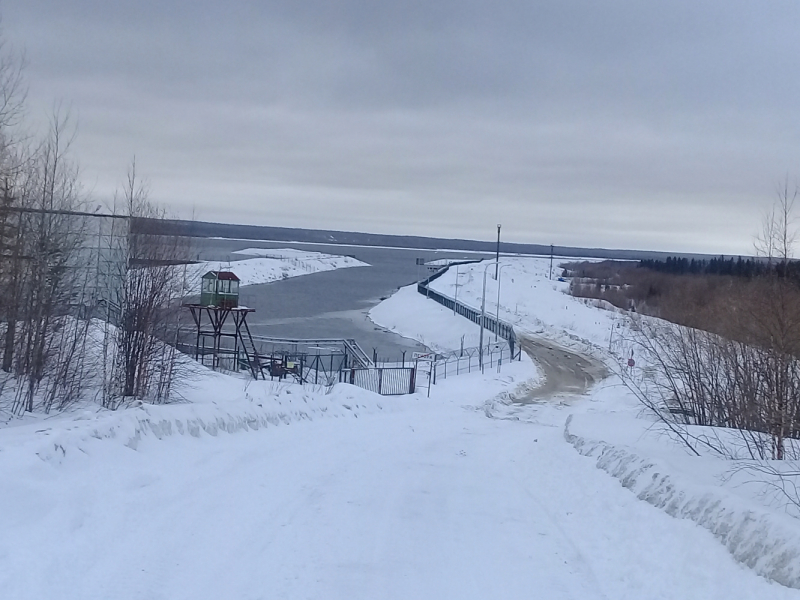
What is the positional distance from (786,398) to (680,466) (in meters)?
5.91

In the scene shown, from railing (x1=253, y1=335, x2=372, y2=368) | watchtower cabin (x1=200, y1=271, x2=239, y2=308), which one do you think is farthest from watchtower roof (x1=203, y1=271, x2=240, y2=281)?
railing (x1=253, y1=335, x2=372, y2=368)

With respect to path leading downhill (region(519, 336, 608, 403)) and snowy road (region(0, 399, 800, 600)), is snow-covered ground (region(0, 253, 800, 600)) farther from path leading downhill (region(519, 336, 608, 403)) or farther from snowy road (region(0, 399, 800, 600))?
path leading downhill (region(519, 336, 608, 403))

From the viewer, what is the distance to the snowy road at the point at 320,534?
6.43 meters

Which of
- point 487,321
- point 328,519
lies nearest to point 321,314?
point 487,321

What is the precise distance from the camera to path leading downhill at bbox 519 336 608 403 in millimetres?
37781

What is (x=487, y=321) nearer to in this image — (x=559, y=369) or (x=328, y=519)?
(x=559, y=369)

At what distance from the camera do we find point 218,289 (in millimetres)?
40094

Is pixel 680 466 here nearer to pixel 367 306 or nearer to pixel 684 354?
pixel 684 354

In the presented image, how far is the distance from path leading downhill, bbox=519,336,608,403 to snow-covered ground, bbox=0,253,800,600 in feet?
74.6

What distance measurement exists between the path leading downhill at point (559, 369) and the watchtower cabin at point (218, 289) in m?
16.1

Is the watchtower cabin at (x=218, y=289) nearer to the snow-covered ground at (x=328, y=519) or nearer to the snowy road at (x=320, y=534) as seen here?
the snow-covered ground at (x=328, y=519)

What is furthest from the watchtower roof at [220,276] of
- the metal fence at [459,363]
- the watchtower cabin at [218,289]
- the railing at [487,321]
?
the railing at [487,321]

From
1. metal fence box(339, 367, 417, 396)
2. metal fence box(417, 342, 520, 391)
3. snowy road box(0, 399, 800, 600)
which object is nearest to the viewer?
snowy road box(0, 399, 800, 600)

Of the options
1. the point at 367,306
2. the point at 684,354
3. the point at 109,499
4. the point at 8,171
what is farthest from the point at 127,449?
the point at 367,306
